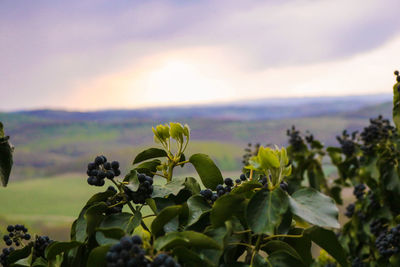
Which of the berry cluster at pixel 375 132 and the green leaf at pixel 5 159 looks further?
the berry cluster at pixel 375 132

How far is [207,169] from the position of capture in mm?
916

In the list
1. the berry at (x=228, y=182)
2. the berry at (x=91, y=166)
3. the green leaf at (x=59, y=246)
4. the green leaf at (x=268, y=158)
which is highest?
the green leaf at (x=268, y=158)

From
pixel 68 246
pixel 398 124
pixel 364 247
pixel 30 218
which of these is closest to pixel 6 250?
pixel 68 246

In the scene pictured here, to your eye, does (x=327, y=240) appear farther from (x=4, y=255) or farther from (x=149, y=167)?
(x=4, y=255)

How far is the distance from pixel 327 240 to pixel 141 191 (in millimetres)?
321

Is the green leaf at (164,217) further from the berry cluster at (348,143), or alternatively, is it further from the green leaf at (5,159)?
the berry cluster at (348,143)

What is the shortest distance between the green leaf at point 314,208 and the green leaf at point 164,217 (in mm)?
174

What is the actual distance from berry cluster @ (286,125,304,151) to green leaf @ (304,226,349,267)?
1.98 m

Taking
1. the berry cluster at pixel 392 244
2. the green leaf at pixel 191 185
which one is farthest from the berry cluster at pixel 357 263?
the green leaf at pixel 191 185

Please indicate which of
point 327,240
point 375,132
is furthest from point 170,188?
point 375,132

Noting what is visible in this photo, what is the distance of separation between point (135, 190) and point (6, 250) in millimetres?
408

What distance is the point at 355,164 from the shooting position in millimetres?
2541

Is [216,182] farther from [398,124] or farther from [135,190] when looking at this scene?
[398,124]

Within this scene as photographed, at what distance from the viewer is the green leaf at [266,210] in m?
0.67
